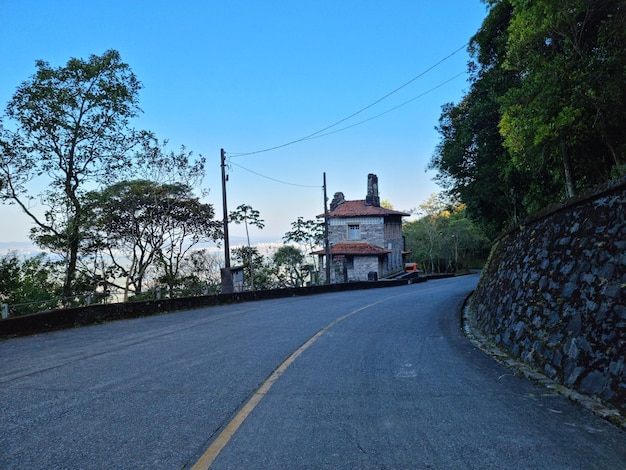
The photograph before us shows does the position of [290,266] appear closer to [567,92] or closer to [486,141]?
[486,141]

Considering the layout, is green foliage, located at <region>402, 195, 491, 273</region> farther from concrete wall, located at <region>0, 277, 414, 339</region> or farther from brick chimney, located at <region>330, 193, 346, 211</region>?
concrete wall, located at <region>0, 277, 414, 339</region>

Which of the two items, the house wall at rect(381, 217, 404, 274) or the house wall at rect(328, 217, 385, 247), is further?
the house wall at rect(381, 217, 404, 274)

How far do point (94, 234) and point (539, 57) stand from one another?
21395 millimetres

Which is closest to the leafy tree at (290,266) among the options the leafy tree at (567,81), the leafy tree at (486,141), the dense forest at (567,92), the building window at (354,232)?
the building window at (354,232)

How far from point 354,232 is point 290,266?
10205 millimetres

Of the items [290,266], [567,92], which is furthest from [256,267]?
[567,92]

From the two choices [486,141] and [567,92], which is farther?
[486,141]

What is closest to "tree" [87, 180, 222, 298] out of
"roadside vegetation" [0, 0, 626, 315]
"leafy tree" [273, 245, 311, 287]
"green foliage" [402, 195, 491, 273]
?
"roadside vegetation" [0, 0, 626, 315]

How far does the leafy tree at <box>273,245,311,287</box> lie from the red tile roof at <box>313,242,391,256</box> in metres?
3.61

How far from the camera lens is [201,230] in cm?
2695

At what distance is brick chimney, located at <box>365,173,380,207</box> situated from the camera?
4759cm

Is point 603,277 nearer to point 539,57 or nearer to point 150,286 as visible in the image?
point 539,57

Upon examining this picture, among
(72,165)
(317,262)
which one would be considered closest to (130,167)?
Result: (72,165)

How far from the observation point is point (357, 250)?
42594 millimetres
